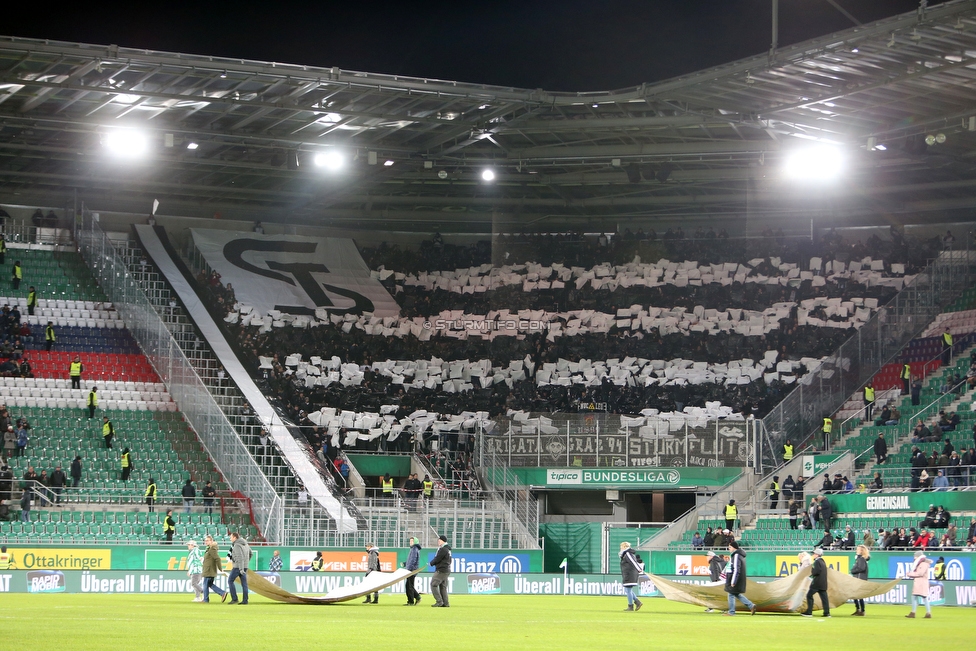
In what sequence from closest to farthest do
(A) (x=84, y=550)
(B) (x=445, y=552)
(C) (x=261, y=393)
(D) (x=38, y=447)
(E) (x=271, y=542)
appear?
1. (B) (x=445, y=552)
2. (A) (x=84, y=550)
3. (E) (x=271, y=542)
4. (D) (x=38, y=447)
5. (C) (x=261, y=393)

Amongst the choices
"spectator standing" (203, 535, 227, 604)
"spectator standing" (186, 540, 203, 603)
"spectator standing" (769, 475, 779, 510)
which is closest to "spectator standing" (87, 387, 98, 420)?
"spectator standing" (186, 540, 203, 603)

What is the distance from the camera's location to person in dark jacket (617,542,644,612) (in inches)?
1057

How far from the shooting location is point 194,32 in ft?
135

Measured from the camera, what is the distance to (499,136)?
4856 centimetres

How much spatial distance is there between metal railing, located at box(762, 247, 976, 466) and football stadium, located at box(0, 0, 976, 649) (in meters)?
0.11

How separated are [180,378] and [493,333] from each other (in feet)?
44.9

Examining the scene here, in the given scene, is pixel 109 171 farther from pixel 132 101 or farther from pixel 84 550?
pixel 84 550

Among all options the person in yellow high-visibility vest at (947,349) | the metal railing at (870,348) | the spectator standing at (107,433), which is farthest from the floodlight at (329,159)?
the person in yellow high-visibility vest at (947,349)

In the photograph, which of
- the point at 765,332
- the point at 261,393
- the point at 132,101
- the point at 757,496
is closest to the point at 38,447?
the point at 261,393

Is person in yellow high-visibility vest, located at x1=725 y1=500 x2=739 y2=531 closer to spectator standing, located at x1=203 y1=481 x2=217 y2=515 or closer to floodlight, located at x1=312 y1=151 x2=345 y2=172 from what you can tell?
spectator standing, located at x1=203 y1=481 x2=217 y2=515

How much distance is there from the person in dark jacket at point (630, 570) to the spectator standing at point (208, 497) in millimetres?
17270

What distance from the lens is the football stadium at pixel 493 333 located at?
118ft

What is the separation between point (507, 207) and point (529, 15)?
13.0m

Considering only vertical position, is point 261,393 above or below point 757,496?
above
